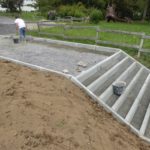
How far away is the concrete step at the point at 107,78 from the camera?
279 inches

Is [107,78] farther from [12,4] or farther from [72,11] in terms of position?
[12,4]

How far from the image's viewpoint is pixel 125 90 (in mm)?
7738

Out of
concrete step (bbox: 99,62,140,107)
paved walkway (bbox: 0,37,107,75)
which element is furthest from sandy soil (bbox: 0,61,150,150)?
paved walkway (bbox: 0,37,107,75)

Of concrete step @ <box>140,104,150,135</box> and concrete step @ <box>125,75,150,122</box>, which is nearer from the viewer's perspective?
concrete step @ <box>140,104,150,135</box>

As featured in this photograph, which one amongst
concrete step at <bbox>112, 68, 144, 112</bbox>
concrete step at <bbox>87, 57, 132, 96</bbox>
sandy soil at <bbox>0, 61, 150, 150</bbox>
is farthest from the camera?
concrete step at <bbox>87, 57, 132, 96</bbox>

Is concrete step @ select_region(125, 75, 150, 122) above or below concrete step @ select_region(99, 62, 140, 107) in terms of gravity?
below

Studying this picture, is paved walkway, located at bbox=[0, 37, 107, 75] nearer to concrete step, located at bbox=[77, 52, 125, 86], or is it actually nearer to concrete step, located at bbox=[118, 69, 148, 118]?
concrete step, located at bbox=[77, 52, 125, 86]

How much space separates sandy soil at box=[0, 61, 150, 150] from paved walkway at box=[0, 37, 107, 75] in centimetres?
143

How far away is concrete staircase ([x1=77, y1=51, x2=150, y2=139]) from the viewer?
663 cm

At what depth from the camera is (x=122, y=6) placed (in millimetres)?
30047

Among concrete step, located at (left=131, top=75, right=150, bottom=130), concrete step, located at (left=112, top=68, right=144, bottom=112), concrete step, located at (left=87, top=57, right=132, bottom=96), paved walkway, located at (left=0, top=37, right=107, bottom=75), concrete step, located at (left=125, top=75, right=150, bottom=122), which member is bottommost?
concrete step, located at (left=131, top=75, right=150, bottom=130)

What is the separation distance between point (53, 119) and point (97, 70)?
3.61m

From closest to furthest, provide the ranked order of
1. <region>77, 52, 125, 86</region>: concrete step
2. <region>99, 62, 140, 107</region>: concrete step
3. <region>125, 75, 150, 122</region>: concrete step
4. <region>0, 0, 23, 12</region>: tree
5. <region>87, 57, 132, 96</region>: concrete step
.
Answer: <region>125, 75, 150, 122</region>: concrete step → <region>99, 62, 140, 107</region>: concrete step → <region>87, 57, 132, 96</region>: concrete step → <region>77, 52, 125, 86</region>: concrete step → <region>0, 0, 23, 12</region>: tree

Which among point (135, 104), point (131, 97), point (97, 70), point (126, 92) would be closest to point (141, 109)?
point (135, 104)
